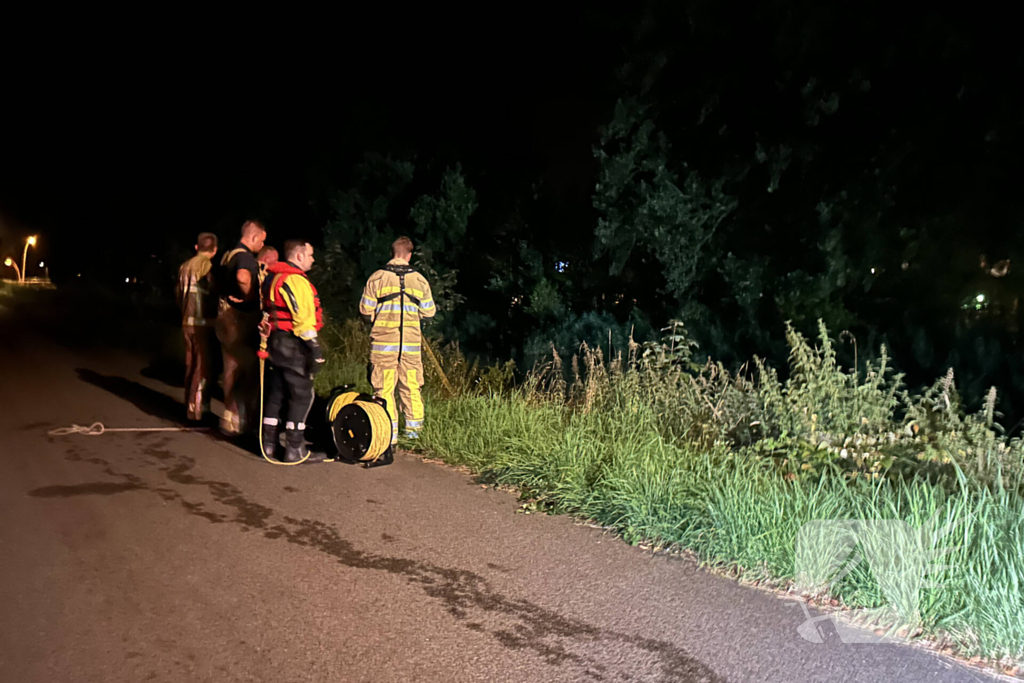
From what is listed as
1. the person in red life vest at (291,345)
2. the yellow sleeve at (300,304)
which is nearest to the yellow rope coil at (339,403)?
the person in red life vest at (291,345)

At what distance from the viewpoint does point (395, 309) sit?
26.3 feet

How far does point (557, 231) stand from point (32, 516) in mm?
8433

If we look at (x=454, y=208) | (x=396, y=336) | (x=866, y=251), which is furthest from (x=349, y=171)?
(x=866, y=251)

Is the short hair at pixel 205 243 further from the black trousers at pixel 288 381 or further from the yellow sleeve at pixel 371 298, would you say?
the yellow sleeve at pixel 371 298

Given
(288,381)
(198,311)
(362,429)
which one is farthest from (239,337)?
(362,429)

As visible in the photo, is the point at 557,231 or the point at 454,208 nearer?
the point at 557,231

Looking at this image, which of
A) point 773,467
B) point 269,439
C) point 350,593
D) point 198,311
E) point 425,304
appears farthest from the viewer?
point 198,311

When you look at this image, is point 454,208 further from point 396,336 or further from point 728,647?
point 728,647

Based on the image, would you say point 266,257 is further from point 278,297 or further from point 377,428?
point 377,428

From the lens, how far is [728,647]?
4094mm

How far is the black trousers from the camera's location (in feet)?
25.1

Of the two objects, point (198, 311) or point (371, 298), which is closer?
point (371, 298)

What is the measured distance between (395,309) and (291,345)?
1.05 metres

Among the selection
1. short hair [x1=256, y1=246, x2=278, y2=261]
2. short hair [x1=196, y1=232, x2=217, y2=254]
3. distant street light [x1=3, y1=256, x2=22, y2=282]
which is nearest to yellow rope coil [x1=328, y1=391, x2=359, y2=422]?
short hair [x1=256, y1=246, x2=278, y2=261]
